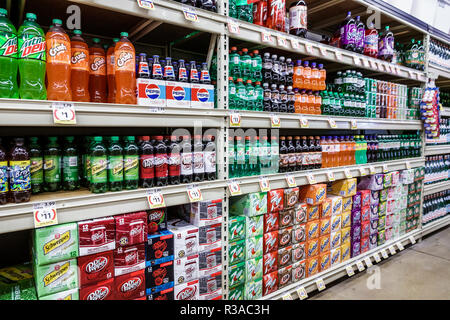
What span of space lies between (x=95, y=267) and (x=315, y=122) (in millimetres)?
1947

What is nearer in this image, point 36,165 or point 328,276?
point 36,165

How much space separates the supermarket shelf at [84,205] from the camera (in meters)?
1.29

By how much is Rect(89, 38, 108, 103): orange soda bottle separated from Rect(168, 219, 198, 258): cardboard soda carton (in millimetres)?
890

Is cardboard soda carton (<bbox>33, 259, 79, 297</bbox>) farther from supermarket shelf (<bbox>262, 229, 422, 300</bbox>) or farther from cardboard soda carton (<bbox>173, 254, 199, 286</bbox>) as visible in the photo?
supermarket shelf (<bbox>262, 229, 422, 300</bbox>)

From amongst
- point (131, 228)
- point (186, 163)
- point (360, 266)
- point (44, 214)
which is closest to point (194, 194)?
point (186, 163)

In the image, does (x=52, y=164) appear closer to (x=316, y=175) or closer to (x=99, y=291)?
(x=99, y=291)

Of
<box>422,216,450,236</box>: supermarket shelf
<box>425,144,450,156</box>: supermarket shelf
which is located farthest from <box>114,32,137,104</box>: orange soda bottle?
<box>422,216,450,236</box>: supermarket shelf

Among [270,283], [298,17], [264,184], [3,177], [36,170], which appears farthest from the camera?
[298,17]

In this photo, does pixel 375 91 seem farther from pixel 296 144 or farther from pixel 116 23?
pixel 116 23

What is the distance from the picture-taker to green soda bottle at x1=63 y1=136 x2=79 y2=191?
1.61 meters

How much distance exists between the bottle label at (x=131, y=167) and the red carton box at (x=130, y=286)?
525mm

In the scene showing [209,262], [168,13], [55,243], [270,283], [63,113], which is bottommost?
[270,283]

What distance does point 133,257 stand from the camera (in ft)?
5.22
